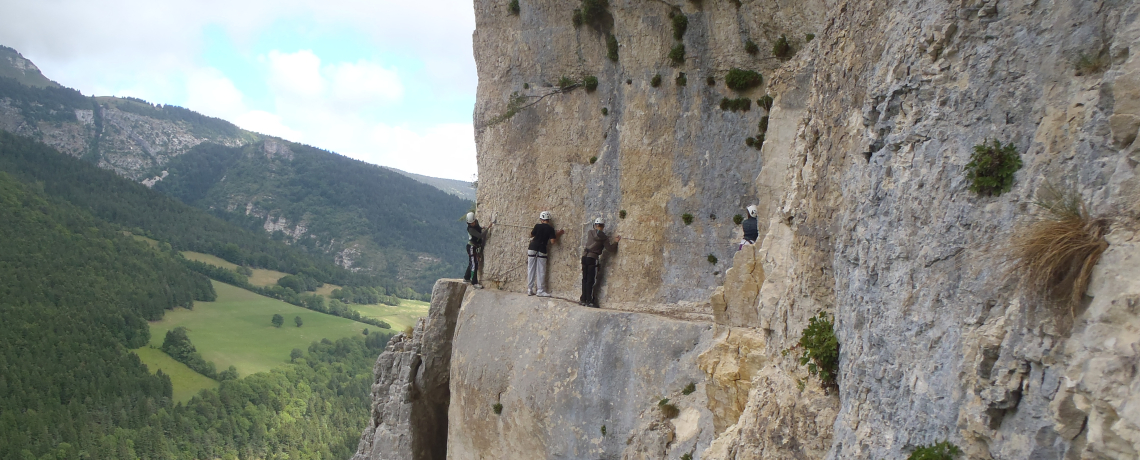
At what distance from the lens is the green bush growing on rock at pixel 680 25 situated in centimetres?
1652

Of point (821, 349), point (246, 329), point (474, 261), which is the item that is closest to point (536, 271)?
point (474, 261)

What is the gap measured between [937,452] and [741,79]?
440 inches

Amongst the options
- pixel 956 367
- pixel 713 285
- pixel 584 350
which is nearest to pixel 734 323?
pixel 713 285

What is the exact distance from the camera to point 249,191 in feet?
564

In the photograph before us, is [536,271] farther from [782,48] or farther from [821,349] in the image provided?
[821,349]

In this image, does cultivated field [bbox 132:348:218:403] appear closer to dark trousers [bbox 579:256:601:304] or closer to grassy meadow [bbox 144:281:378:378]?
grassy meadow [bbox 144:281:378:378]

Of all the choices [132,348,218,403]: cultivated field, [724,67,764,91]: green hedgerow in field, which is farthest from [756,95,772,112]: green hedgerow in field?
[132,348,218,403]: cultivated field

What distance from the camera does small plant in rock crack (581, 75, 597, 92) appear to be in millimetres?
18516

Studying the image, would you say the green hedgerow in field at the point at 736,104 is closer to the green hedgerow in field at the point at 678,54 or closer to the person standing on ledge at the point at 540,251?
the green hedgerow in field at the point at 678,54

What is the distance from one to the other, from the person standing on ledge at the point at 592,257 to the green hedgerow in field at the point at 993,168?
11.6 m

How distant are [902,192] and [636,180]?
34.7ft

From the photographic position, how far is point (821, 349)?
8289mm

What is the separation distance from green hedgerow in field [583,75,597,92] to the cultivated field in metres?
66.2

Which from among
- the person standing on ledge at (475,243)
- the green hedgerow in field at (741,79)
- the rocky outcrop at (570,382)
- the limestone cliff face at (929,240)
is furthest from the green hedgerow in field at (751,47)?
the person standing on ledge at (475,243)
